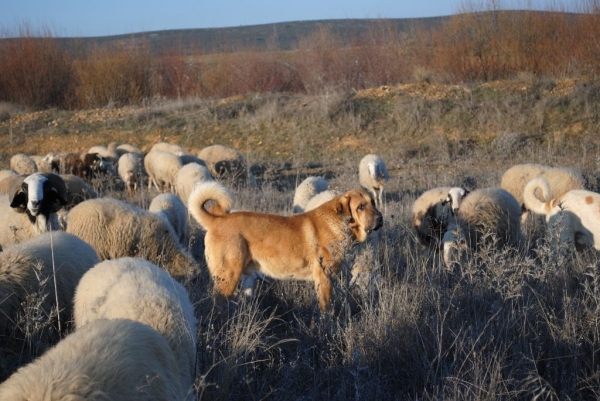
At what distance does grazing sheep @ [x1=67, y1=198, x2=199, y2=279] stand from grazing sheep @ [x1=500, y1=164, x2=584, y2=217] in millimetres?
5650

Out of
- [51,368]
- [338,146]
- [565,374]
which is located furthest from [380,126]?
[51,368]

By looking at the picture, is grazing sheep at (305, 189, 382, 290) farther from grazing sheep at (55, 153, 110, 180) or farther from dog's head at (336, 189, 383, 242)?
grazing sheep at (55, 153, 110, 180)

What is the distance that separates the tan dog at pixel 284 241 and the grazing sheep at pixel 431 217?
2487mm

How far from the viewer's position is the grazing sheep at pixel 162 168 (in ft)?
54.2

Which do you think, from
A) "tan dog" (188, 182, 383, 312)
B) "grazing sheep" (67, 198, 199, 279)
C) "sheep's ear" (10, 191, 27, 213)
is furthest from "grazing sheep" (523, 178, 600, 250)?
"sheep's ear" (10, 191, 27, 213)

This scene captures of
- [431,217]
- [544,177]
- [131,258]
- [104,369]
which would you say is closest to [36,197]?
[131,258]

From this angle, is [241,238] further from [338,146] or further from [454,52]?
[454,52]

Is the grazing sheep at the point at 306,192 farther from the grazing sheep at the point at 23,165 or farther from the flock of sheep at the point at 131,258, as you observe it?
the grazing sheep at the point at 23,165

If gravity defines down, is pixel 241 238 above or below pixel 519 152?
above

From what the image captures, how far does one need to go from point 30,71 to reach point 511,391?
34667mm

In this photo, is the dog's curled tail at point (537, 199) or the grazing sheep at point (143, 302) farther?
the dog's curled tail at point (537, 199)

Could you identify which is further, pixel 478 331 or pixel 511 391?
pixel 478 331

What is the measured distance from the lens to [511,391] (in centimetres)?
408

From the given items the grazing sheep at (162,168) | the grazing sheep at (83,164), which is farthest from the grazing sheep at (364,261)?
the grazing sheep at (83,164)
